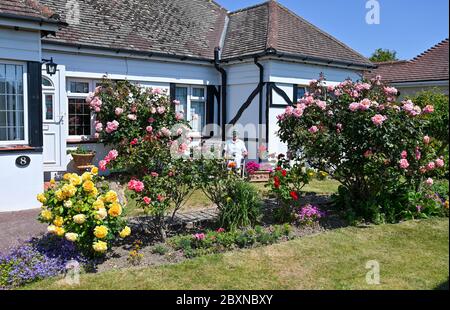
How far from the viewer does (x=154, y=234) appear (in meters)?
6.19


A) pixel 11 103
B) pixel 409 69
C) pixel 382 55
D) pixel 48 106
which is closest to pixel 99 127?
pixel 48 106

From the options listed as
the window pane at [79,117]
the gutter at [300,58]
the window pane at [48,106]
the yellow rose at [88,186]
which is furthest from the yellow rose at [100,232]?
the gutter at [300,58]

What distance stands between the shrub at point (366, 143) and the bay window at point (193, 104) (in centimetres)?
642

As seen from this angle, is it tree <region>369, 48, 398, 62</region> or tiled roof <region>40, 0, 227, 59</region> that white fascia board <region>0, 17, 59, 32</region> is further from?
tree <region>369, 48, 398, 62</region>

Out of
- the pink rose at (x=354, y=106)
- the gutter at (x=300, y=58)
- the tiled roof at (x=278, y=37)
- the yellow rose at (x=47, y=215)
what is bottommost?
the yellow rose at (x=47, y=215)

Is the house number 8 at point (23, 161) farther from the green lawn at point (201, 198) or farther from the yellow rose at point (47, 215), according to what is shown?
the yellow rose at point (47, 215)

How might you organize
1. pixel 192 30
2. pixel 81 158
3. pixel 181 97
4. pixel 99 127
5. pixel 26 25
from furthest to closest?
1. pixel 192 30
2. pixel 181 97
3. pixel 99 127
4. pixel 81 158
5. pixel 26 25

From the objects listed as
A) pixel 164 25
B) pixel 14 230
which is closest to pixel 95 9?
pixel 164 25

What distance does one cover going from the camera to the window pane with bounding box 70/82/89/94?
1126 centimetres

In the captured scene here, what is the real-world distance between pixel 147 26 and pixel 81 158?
5.15 metres

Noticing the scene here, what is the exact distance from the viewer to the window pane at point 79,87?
11.3 m

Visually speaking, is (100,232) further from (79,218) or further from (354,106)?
(354,106)

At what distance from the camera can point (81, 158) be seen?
10.8 metres

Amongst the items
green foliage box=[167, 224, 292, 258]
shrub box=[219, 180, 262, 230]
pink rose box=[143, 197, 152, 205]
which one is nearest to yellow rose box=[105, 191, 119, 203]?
pink rose box=[143, 197, 152, 205]
